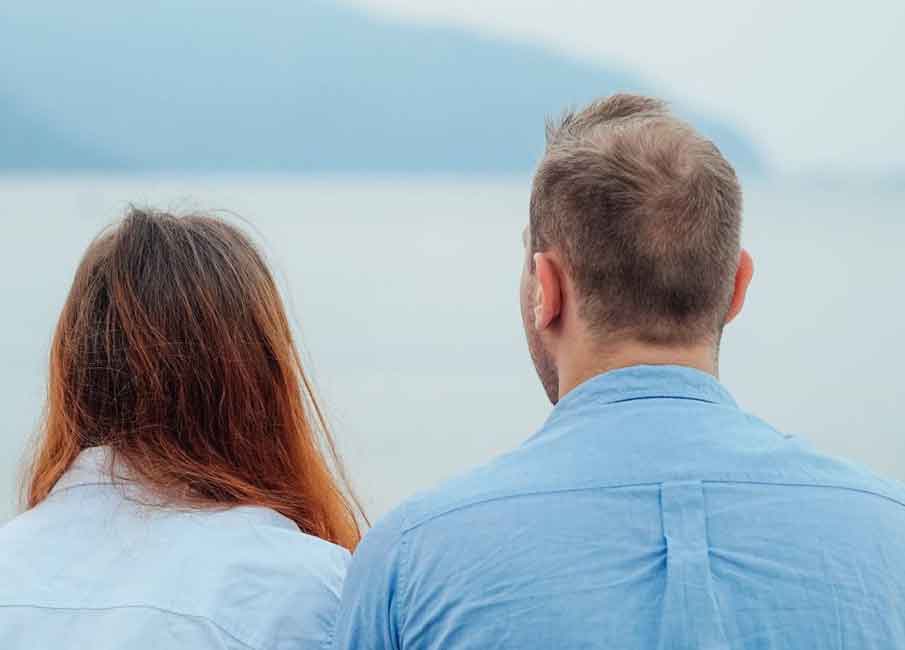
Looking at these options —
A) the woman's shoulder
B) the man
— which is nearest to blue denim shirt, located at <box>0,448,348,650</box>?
the woman's shoulder

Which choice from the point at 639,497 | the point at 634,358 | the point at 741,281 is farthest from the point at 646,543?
the point at 741,281

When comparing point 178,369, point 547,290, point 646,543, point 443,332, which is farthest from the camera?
point 443,332

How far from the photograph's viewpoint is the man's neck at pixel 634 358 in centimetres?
95

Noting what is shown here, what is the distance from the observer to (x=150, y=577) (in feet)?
3.55

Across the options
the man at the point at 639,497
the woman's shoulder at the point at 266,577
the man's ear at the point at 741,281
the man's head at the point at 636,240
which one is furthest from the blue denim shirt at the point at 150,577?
the man's ear at the point at 741,281

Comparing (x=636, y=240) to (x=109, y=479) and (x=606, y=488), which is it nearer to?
(x=606, y=488)

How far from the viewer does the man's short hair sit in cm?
96

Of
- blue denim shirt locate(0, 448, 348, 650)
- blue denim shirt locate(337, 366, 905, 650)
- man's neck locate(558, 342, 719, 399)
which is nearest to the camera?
blue denim shirt locate(337, 366, 905, 650)

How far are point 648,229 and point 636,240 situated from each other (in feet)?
0.04

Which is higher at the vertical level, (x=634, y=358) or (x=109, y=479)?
(x=634, y=358)

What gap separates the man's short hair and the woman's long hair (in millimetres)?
381

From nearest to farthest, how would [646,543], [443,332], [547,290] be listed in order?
[646,543] < [547,290] < [443,332]

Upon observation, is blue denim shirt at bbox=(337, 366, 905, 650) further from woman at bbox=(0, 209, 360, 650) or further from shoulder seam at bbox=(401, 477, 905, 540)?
woman at bbox=(0, 209, 360, 650)

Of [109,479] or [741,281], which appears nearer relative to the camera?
[741,281]
